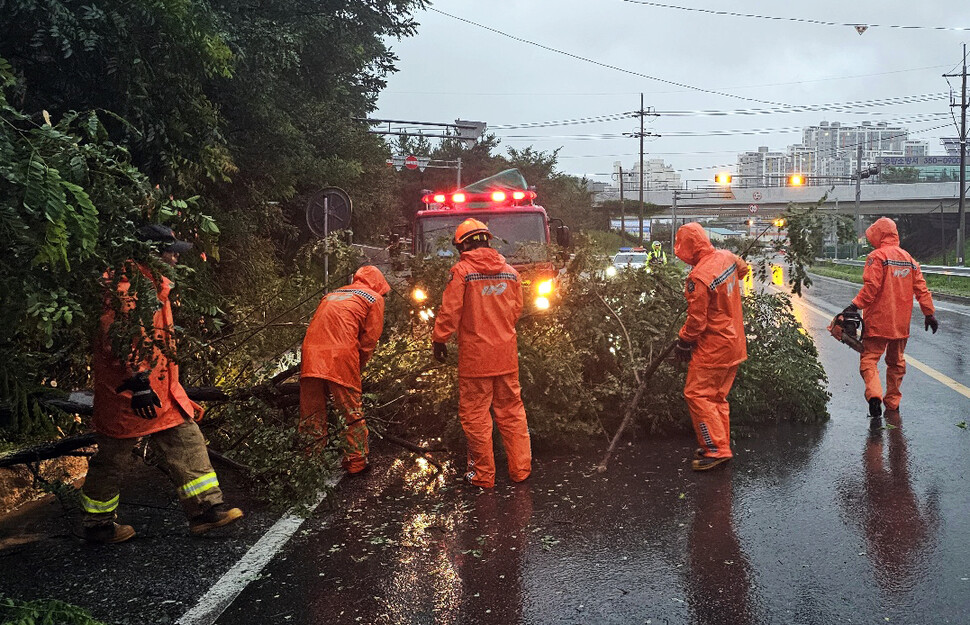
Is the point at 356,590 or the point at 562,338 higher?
the point at 562,338

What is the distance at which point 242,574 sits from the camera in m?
4.02

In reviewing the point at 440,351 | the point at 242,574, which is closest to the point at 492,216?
the point at 440,351

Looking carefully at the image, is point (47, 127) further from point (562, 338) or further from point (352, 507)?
point (562, 338)

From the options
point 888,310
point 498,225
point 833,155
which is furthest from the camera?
point 833,155

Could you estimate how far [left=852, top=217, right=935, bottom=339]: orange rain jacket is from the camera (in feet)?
24.7

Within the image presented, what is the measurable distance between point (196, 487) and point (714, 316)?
3591mm

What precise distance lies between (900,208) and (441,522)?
226 ft

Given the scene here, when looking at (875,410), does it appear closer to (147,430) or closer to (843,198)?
(147,430)

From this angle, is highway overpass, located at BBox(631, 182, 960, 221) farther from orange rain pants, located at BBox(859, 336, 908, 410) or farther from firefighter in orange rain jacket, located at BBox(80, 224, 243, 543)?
firefighter in orange rain jacket, located at BBox(80, 224, 243, 543)

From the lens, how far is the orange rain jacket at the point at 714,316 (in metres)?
5.90

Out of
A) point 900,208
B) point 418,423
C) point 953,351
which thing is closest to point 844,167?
point 900,208

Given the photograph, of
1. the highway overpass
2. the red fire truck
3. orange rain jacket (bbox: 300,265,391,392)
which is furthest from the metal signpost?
the highway overpass

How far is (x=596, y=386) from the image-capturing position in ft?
22.3

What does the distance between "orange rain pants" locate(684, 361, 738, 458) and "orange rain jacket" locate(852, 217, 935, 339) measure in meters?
2.33
